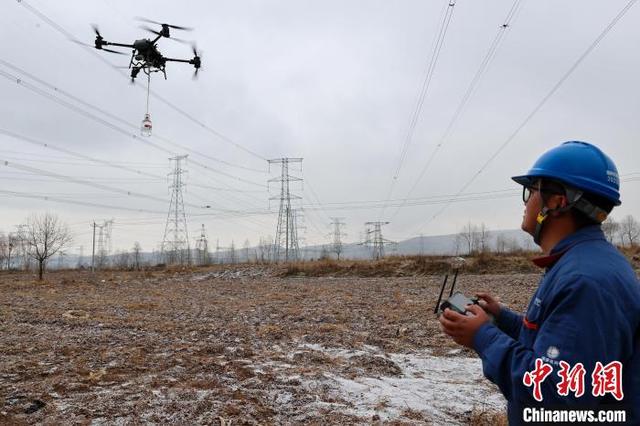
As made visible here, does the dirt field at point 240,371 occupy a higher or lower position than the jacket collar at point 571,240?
lower

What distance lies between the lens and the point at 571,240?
1.82 meters

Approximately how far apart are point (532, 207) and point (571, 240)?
8.6 inches

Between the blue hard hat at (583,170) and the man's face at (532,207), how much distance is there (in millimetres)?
55

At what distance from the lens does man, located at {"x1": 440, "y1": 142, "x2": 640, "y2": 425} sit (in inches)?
60.5

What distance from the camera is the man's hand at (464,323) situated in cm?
188

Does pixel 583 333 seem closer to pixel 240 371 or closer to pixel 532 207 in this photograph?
pixel 532 207

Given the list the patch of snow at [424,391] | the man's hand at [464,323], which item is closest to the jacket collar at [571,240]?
the man's hand at [464,323]

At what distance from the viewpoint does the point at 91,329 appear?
37.3 ft

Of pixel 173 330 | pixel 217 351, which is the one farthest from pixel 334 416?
pixel 173 330

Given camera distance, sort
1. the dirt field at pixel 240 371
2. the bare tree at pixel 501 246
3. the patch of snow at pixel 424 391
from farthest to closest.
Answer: the bare tree at pixel 501 246
the patch of snow at pixel 424 391
the dirt field at pixel 240 371

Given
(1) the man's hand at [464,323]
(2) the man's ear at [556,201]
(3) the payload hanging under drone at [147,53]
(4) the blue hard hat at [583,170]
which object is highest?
(3) the payload hanging under drone at [147,53]

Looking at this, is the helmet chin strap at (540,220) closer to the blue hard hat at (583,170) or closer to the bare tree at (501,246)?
the blue hard hat at (583,170)

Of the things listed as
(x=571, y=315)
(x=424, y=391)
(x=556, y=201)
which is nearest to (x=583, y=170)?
(x=556, y=201)

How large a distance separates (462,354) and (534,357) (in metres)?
7.25
